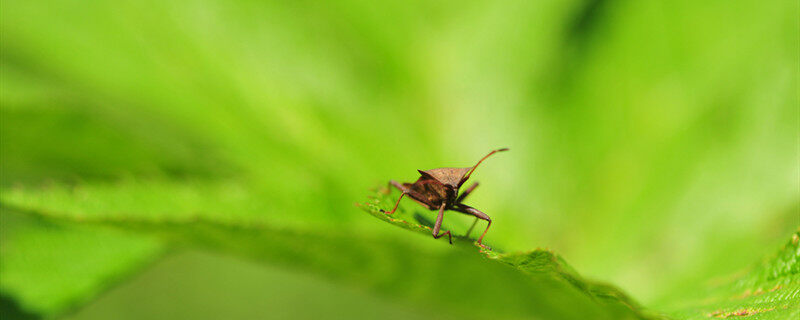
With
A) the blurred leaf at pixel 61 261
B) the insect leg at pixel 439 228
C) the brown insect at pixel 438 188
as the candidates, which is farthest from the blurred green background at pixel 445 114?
the insect leg at pixel 439 228

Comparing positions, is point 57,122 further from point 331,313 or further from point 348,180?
point 331,313

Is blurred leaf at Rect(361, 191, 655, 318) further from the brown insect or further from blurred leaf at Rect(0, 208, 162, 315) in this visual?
blurred leaf at Rect(0, 208, 162, 315)

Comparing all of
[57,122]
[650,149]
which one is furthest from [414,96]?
[57,122]

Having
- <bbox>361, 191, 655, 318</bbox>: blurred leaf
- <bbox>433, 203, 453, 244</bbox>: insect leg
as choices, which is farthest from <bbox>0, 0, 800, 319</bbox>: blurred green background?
<bbox>361, 191, 655, 318</bbox>: blurred leaf

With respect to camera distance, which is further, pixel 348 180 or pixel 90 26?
pixel 90 26

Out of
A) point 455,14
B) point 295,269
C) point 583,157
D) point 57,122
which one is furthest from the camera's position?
point 455,14
